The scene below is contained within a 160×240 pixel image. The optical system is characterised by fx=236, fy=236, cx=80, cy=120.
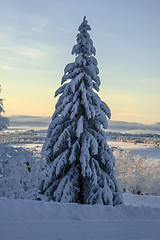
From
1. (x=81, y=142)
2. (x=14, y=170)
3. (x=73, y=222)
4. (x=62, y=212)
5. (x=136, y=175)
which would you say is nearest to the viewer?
Result: (x=73, y=222)

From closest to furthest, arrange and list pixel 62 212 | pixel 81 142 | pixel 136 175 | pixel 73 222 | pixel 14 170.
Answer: pixel 73 222 → pixel 62 212 → pixel 14 170 → pixel 81 142 → pixel 136 175

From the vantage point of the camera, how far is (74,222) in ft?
22.1

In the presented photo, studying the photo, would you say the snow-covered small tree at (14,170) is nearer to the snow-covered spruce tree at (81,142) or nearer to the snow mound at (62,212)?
the snow mound at (62,212)

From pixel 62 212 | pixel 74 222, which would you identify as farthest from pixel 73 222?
pixel 62 212

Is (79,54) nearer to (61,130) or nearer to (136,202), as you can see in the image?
(61,130)

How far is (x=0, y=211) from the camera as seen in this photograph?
6.53 m

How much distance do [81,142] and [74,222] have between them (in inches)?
246

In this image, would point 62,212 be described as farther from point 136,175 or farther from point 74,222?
point 136,175

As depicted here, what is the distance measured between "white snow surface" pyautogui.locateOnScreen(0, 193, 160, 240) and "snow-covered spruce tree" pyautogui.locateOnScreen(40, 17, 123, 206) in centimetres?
442

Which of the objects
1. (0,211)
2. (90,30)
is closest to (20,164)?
(0,211)

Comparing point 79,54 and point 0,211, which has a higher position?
point 79,54

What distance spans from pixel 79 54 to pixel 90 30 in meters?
1.80

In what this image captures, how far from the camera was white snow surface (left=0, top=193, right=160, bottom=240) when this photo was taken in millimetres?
5840

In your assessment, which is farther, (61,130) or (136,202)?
(136,202)
